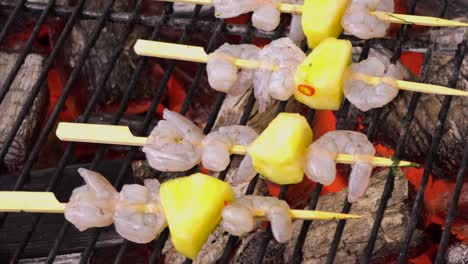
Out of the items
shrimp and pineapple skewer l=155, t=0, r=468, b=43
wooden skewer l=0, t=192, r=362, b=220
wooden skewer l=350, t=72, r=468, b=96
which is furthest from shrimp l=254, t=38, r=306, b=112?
wooden skewer l=0, t=192, r=362, b=220

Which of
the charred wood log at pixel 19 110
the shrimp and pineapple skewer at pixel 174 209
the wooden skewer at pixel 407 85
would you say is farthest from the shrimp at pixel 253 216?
the charred wood log at pixel 19 110

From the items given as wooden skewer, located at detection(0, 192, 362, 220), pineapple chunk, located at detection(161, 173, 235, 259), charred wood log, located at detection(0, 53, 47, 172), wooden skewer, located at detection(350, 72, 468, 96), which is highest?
wooden skewer, located at detection(350, 72, 468, 96)

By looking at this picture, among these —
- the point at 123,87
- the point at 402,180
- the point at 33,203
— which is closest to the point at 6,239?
the point at 33,203

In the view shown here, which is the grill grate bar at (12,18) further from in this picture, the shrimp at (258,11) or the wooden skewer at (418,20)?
the wooden skewer at (418,20)

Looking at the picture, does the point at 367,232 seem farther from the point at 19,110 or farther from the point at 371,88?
the point at 19,110

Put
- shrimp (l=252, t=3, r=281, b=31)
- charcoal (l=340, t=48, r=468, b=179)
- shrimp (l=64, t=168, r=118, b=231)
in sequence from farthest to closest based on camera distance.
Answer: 1. charcoal (l=340, t=48, r=468, b=179)
2. shrimp (l=252, t=3, r=281, b=31)
3. shrimp (l=64, t=168, r=118, b=231)

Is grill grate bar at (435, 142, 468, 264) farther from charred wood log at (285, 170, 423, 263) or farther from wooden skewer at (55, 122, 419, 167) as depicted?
charred wood log at (285, 170, 423, 263)
